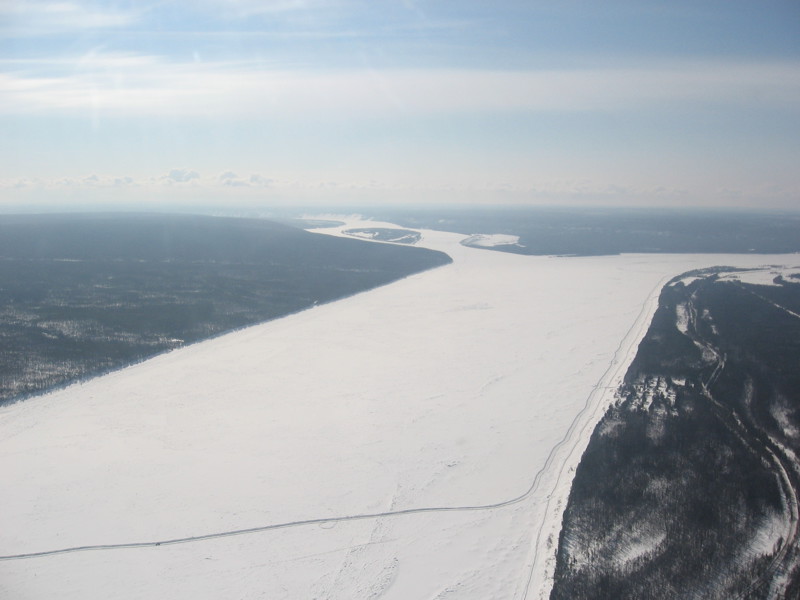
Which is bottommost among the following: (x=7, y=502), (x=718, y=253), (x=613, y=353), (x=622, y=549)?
(x=7, y=502)

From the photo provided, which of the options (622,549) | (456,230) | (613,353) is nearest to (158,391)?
(622,549)

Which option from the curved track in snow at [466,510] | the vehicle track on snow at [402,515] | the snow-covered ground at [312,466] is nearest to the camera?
the snow-covered ground at [312,466]

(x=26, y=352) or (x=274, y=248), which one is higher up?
(x=274, y=248)

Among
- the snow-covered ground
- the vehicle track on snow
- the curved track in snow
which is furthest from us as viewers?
the curved track in snow

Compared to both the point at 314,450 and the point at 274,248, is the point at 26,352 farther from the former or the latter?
the point at 274,248

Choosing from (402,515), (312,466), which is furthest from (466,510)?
(312,466)

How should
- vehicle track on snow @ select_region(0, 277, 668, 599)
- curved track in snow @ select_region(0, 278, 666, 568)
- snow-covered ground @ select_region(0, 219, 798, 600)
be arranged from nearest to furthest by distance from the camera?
snow-covered ground @ select_region(0, 219, 798, 600), vehicle track on snow @ select_region(0, 277, 668, 599), curved track in snow @ select_region(0, 278, 666, 568)

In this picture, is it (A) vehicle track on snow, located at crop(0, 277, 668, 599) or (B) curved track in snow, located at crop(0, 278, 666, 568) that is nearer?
(A) vehicle track on snow, located at crop(0, 277, 668, 599)

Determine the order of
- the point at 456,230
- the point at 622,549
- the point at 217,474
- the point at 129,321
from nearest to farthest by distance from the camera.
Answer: the point at 622,549, the point at 217,474, the point at 129,321, the point at 456,230
